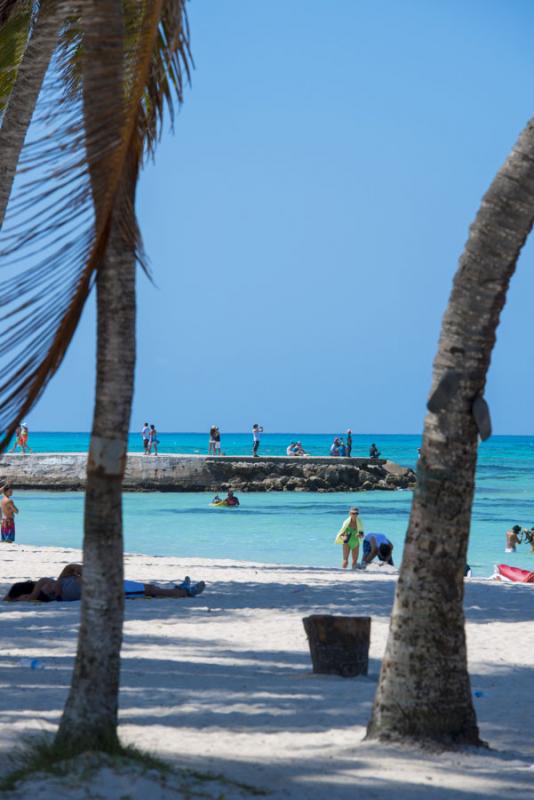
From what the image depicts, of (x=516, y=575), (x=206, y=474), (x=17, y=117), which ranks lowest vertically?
(x=516, y=575)

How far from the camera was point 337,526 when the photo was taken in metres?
39.5

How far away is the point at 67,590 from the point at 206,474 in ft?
132

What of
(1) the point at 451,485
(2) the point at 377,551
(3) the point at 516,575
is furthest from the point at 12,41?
(3) the point at 516,575

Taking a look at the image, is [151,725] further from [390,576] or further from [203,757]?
[390,576]

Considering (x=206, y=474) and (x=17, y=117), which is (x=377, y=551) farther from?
(x=206, y=474)

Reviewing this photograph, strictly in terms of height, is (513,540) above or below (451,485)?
below

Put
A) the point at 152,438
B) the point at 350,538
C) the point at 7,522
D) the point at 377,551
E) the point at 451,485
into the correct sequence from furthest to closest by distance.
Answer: the point at 152,438 < the point at 7,522 < the point at 350,538 < the point at 377,551 < the point at 451,485

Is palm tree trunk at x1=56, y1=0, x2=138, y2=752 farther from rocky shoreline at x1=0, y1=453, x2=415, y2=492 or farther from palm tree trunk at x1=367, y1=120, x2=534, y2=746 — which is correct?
rocky shoreline at x1=0, y1=453, x2=415, y2=492

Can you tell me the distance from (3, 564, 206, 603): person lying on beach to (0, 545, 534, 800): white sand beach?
0.24 metres

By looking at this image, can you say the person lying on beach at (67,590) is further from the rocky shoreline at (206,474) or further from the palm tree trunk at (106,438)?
the rocky shoreline at (206,474)

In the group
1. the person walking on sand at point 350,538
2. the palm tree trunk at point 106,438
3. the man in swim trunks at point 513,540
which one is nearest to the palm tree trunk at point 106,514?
the palm tree trunk at point 106,438

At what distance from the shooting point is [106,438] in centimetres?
551

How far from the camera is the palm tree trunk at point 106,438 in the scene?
18.0 feet

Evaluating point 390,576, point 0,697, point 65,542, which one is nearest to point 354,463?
point 65,542
